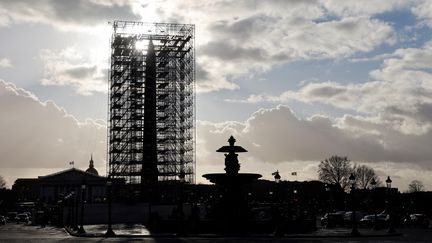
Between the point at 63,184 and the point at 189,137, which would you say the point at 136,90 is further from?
the point at 63,184

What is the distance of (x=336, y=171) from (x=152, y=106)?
158 feet

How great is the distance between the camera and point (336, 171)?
129000 mm

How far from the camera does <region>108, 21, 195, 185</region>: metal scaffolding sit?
94500 millimetres

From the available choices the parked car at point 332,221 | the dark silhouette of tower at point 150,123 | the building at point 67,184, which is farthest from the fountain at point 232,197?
the building at point 67,184

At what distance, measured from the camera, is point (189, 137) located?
9769 centimetres

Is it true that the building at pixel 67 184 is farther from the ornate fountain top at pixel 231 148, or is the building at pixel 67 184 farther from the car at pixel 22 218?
the ornate fountain top at pixel 231 148

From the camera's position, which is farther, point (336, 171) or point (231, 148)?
point (336, 171)

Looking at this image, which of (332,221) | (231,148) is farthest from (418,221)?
(231,148)

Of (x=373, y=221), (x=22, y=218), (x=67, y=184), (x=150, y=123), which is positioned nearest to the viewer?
(x=373, y=221)

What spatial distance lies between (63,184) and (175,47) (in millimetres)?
61177

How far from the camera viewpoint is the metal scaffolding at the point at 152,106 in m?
94.5

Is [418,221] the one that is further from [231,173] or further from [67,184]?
[67,184]

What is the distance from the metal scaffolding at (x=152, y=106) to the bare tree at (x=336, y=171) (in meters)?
39.9

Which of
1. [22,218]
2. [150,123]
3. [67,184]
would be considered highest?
[150,123]
